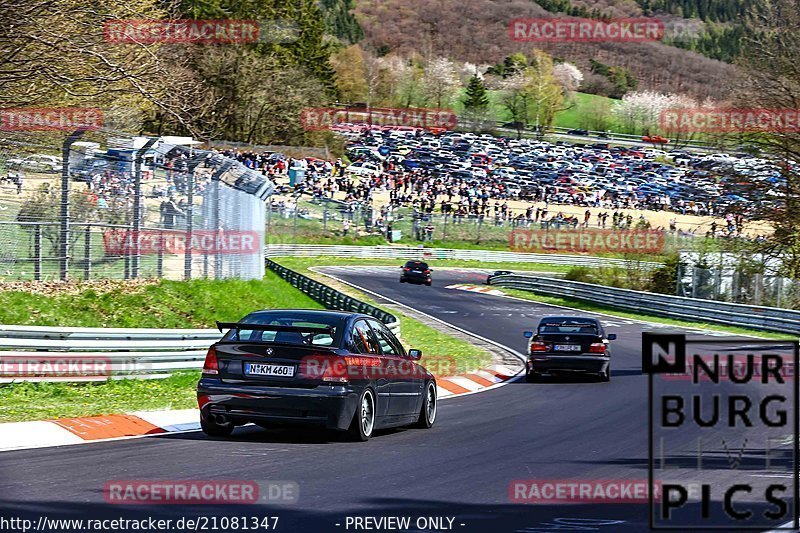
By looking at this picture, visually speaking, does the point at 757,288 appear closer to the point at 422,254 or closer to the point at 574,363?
the point at 574,363

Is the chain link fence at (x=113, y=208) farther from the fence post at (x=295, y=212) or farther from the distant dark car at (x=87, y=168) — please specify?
the fence post at (x=295, y=212)

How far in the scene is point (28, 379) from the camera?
48.0 ft

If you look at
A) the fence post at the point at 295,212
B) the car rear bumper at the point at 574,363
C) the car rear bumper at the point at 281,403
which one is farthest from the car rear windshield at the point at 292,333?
the fence post at the point at 295,212

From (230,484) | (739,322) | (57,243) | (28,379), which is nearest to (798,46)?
(739,322)

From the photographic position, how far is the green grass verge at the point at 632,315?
115 ft

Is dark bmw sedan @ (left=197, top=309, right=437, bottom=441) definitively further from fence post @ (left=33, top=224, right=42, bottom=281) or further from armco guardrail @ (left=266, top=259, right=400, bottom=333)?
armco guardrail @ (left=266, top=259, right=400, bottom=333)

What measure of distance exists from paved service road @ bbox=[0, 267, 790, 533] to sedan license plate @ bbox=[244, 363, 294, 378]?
69 cm

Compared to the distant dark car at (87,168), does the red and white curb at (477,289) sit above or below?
below

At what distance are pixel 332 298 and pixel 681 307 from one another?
14.4 m

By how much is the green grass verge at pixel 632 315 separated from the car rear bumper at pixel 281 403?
25.6 m

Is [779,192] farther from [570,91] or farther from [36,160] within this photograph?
[570,91]

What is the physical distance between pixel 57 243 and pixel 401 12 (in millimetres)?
186844

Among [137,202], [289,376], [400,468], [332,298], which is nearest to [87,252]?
[137,202]

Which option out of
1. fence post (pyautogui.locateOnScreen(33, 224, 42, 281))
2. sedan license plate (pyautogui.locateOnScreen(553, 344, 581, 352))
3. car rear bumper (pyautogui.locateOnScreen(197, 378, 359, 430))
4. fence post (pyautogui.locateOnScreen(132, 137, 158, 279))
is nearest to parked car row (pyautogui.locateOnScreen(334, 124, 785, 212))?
sedan license plate (pyautogui.locateOnScreen(553, 344, 581, 352))
